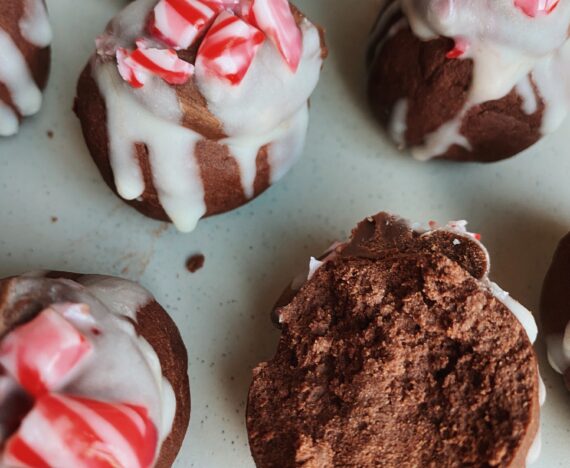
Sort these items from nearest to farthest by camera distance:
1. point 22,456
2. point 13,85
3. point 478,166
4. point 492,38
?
point 22,456 < point 492,38 < point 13,85 < point 478,166

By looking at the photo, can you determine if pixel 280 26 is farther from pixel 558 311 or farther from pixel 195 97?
pixel 558 311

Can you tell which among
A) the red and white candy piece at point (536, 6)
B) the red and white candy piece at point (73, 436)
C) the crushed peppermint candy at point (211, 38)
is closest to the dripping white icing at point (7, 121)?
the crushed peppermint candy at point (211, 38)

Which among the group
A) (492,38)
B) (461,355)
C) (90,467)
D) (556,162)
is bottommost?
(90,467)

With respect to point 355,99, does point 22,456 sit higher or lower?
lower

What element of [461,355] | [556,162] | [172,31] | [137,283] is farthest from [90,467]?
[556,162]

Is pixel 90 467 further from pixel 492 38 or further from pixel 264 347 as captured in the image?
pixel 492 38

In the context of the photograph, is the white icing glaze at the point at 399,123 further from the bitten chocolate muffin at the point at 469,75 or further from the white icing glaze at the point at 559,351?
the white icing glaze at the point at 559,351

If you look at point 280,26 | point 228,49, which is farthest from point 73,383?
point 280,26

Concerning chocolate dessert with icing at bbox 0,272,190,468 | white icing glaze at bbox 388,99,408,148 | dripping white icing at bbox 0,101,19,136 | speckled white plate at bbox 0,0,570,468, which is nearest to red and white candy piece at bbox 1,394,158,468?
chocolate dessert with icing at bbox 0,272,190,468
